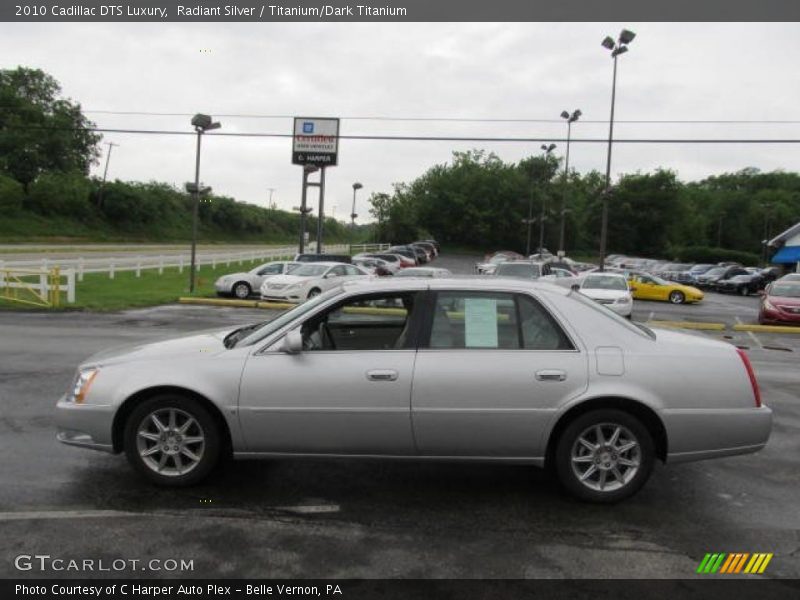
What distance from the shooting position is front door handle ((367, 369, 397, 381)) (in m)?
4.56

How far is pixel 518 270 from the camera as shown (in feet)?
81.8

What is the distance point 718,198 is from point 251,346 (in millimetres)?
124760

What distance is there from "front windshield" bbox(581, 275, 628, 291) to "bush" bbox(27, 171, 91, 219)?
5237 centimetres

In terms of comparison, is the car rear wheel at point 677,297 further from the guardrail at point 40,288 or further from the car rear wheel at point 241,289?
the guardrail at point 40,288

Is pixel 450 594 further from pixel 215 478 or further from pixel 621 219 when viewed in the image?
pixel 621 219

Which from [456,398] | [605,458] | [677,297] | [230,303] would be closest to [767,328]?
[677,297]

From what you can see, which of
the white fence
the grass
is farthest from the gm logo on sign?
the white fence

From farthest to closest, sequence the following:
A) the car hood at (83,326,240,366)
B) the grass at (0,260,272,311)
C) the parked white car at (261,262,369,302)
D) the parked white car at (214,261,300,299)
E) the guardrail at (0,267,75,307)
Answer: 1. the parked white car at (214,261,300,299)
2. the parked white car at (261,262,369,302)
3. the grass at (0,260,272,311)
4. the guardrail at (0,267,75,307)
5. the car hood at (83,326,240,366)

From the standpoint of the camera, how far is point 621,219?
9162cm

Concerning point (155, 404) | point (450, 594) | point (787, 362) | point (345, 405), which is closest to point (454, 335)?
point (345, 405)

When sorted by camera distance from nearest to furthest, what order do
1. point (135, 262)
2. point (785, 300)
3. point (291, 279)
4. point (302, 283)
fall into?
point (785, 300)
point (302, 283)
point (291, 279)
point (135, 262)

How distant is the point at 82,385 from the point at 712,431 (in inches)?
172

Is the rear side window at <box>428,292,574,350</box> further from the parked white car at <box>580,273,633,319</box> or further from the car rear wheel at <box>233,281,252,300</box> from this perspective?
the car rear wheel at <box>233,281,252,300</box>

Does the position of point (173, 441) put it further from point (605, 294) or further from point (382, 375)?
point (605, 294)
